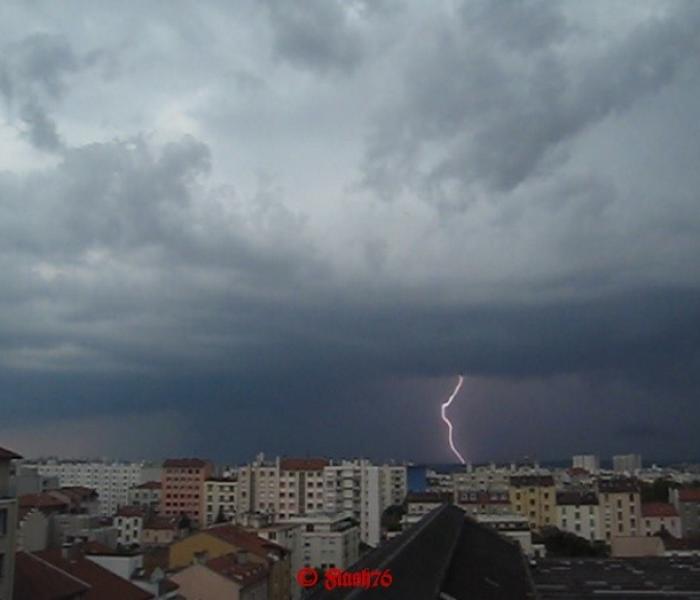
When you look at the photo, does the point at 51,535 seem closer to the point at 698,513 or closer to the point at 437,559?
the point at 437,559

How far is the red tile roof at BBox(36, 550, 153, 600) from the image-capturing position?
29.2 metres

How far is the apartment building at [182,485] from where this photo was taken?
4171 inches

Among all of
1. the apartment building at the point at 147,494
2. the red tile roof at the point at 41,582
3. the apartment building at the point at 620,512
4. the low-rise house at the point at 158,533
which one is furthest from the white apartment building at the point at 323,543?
the apartment building at the point at 147,494

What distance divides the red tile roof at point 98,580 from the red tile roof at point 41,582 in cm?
177

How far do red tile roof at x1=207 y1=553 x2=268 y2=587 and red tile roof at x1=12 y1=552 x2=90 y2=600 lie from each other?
11.2m

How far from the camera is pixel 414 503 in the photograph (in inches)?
3351

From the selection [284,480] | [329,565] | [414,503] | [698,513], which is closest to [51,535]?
[329,565]

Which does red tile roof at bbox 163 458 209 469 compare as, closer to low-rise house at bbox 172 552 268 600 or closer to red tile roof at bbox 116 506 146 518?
red tile roof at bbox 116 506 146 518

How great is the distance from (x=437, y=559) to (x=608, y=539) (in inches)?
2205

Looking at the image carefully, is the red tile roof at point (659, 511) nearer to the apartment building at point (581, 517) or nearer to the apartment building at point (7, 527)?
the apartment building at point (581, 517)

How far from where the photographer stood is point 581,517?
80.6m

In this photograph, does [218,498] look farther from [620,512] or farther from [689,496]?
[689,496]
